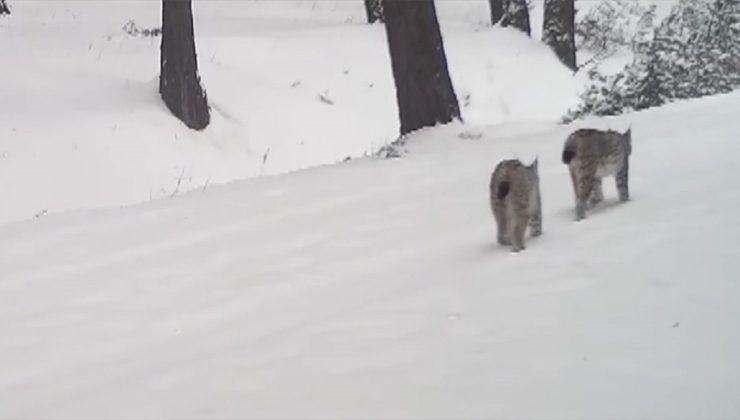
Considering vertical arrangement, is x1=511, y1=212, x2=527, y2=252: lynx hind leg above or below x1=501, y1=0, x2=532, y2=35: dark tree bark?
above

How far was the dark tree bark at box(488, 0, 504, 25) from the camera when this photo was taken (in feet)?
79.3

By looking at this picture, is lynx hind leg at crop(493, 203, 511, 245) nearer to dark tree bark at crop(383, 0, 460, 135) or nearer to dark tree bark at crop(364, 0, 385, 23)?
dark tree bark at crop(383, 0, 460, 135)

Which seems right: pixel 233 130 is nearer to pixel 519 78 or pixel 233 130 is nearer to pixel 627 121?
pixel 627 121

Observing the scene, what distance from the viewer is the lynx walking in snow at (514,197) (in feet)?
18.6

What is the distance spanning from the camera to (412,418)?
3637mm

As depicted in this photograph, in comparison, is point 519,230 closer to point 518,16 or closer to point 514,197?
point 514,197

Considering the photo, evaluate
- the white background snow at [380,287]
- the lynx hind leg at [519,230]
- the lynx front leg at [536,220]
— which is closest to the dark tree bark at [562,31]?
the white background snow at [380,287]

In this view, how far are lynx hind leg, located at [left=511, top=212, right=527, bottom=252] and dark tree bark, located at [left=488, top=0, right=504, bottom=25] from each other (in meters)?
18.9

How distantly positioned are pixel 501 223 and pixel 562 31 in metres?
17.9

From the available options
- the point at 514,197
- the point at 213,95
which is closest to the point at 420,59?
the point at 514,197

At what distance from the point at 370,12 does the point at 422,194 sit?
14784mm

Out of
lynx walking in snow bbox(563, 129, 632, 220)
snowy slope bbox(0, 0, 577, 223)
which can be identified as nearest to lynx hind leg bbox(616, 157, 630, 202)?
lynx walking in snow bbox(563, 129, 632, 220)

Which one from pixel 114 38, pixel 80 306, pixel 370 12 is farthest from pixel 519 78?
pixel 80 306

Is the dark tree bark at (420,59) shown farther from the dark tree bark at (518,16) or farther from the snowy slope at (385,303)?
the dark tree bark at (518,16)
